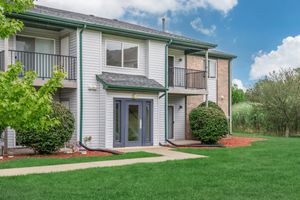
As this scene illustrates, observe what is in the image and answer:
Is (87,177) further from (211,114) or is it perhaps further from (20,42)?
(211,114)

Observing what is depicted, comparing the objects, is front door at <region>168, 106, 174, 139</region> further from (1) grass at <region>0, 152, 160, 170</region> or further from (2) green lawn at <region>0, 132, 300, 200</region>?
(2) green lawn at <region>0, 132, 300, 200</region>

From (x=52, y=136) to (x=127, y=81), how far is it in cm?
475

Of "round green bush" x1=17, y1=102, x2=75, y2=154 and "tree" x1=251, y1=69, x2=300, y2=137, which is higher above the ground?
"tree" x1=251, y1=69, x2=300, y2=137

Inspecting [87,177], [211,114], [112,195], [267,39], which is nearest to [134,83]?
[211,114]

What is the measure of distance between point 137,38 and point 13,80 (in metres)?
12.6

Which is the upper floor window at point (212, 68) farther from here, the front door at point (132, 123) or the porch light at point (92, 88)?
the porch light at point (92, 88)

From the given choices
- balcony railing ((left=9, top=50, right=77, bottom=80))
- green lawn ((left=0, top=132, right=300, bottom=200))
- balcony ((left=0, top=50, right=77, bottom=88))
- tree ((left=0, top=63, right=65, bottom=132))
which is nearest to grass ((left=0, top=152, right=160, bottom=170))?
green lawn ((left=0, top=132, right=300, bottom=200))

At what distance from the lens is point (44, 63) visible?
1588cm

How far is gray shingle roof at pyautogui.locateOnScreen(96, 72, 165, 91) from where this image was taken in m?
16.0

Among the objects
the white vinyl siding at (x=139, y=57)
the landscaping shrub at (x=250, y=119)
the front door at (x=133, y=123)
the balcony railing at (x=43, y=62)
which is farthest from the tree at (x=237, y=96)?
the balcony railing at (x=43, y=62)

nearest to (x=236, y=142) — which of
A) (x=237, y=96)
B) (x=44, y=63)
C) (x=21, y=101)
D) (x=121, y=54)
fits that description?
(x=121, y=54)

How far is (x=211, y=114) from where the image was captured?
18438 mm

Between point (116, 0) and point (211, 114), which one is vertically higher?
point (116, 0)

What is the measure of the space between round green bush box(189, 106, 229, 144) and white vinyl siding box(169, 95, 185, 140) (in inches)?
109
